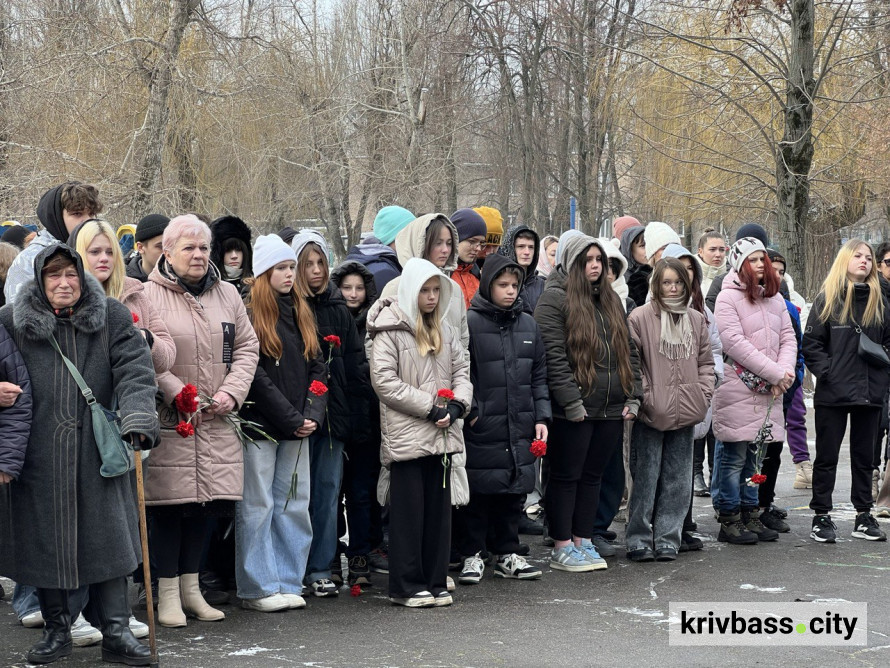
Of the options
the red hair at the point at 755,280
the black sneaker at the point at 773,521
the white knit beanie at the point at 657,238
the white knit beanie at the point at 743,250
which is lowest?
the black sneaker at the point at 773,521

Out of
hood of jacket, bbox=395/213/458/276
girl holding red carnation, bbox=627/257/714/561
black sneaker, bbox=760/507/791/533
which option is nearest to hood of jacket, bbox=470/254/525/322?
hood of jacket, bbox=395/213/458/276

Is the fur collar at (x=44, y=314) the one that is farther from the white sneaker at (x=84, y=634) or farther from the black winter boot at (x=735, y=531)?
the black winter boot at (x=735, y=531)

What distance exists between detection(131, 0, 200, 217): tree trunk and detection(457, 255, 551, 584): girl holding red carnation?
33.0ft

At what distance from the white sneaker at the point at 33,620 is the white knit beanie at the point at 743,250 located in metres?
5.08

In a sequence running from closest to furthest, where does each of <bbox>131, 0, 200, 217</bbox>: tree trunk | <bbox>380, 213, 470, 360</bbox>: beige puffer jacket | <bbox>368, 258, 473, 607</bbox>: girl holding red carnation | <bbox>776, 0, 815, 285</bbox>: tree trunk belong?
<bbox>368, 258, 473, 607</bbox>: girl holding red carnation < <bbox>380, 213, 470, 360</bbox>: beige puffer jacket < <bbox>776, 0, 815, 285</bbox>: tree trunk < <bbox>131, 0, 200, 217</bbox>: tree trunk

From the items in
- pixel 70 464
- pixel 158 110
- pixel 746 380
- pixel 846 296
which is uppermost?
pixel 158 110

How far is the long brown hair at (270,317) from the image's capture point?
6.21 metres

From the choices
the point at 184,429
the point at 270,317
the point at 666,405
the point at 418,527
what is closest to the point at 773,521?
the point at 666,405

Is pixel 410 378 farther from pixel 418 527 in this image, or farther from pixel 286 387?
pixel 418 527

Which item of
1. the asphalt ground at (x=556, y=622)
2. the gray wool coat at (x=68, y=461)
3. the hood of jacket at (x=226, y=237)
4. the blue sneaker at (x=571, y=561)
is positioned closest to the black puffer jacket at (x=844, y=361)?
the asphalt ground at (x=556, y=622)

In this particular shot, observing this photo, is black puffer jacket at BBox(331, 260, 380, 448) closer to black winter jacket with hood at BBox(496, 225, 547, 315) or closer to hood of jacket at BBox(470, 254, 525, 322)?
hood of jacket at BBox(470, 254, 525, 322)

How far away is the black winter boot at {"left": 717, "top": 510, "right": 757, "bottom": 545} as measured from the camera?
25.3ft

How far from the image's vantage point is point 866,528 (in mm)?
7859

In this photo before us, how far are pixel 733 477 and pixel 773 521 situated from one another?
2.55 ft
